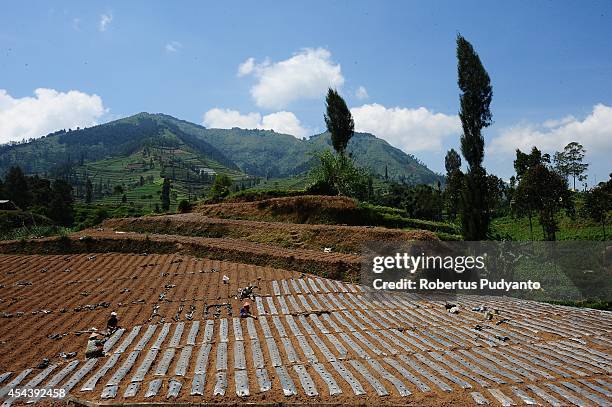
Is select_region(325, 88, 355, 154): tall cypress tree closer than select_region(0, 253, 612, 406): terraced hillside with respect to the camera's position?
No

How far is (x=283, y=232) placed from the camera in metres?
18.3

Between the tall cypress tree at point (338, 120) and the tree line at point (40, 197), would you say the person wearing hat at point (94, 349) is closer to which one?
the tall cypress tree at point (338, 120)

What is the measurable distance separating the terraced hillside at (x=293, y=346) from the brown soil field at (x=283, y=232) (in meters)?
3.91

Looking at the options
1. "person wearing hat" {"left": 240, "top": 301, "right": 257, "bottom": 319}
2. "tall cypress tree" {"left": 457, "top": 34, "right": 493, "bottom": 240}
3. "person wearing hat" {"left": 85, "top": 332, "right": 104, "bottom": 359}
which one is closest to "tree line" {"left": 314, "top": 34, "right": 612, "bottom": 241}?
"tall cypress tree" {"left": 457, "top": 34, "right": 493, "bottom": 240}

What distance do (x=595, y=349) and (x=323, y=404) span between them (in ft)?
18.1

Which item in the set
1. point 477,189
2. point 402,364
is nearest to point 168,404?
point 402,364

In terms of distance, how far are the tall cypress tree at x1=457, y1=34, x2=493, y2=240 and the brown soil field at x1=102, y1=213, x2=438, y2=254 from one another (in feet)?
10.0

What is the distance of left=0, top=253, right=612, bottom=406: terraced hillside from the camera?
5.34m

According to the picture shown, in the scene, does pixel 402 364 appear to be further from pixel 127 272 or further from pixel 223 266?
pixel 127 272

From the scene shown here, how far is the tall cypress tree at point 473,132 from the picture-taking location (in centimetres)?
1745

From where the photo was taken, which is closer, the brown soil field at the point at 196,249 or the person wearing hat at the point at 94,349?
the person wearing hat at the point at 94,349

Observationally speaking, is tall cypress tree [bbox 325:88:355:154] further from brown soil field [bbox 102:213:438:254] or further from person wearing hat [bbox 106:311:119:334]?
person wearing hat [bbox 106:311:119:334]

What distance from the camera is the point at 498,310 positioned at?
32.8 ft

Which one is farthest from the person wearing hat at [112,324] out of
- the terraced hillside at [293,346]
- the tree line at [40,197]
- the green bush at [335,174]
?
the tree line at [40,197]
